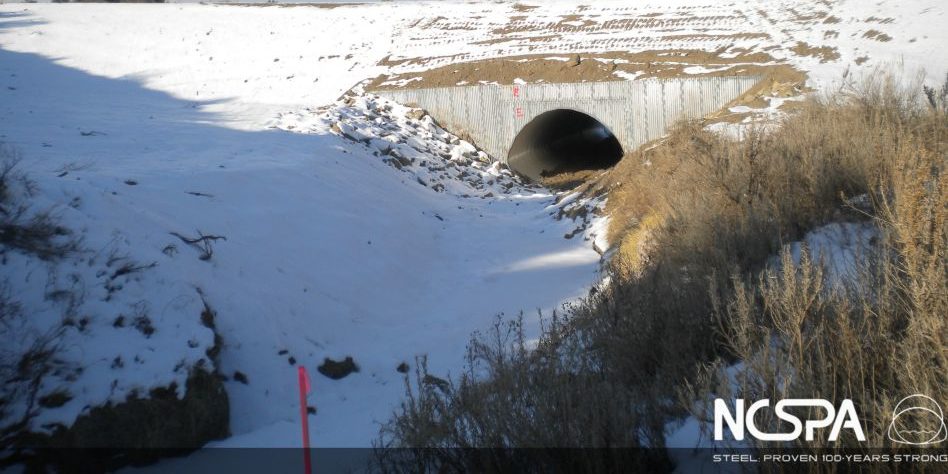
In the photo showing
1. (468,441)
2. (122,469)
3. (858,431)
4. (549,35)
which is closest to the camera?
(858,431)

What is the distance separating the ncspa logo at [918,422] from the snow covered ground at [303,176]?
472cm

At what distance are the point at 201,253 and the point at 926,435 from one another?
26.4 ft

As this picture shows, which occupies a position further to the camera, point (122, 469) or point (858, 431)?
point (122, 469)

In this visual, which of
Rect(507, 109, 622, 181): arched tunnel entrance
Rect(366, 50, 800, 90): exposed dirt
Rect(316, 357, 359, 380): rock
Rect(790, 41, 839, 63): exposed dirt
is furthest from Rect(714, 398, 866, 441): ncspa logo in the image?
Rect(790, 41, 839, 63): exposed dirt

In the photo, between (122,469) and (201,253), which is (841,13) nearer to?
(201,253)

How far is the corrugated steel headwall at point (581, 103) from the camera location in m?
20.9

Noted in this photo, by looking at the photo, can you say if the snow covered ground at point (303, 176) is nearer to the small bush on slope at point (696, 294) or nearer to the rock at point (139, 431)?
the rock at point (139, 431)

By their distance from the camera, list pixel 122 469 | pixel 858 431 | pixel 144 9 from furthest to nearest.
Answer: pixel 144 9 < pixel 122 469 < pixel 858 431

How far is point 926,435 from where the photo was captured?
307 cm

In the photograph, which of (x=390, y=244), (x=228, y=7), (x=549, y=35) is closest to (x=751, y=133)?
(x=390, y=244)

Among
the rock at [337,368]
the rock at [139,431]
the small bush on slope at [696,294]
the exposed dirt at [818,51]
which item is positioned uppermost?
the exposed dirt at [818,51]

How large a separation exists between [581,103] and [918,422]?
19.5 m

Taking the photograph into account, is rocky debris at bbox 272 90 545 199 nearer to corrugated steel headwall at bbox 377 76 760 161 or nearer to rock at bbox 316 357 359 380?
corrugated steel headwall at bbox 377 76 760 161

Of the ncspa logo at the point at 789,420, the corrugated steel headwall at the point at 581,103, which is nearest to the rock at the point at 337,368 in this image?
the ncspa logo at the point at 789,420
